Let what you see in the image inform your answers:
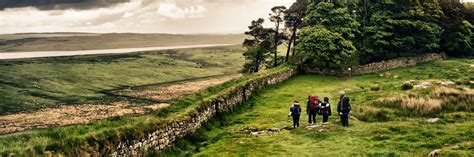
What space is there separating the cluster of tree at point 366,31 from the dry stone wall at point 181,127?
16733 millimetres

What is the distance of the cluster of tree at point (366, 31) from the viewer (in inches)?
2019

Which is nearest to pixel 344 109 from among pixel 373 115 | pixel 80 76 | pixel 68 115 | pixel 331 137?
pixel 331 137

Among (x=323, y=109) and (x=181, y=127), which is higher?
(x=323, y=109)

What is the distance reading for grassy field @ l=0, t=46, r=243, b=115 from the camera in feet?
224

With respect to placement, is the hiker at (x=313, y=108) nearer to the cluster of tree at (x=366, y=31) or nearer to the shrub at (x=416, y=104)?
the shrub at (x=416, y=104)

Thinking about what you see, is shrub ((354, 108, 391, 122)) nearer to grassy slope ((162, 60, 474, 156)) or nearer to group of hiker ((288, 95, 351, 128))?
grassy slope ((162, 60, 474, 156))

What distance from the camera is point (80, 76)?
328ft

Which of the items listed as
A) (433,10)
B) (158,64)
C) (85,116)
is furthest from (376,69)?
(158,64)

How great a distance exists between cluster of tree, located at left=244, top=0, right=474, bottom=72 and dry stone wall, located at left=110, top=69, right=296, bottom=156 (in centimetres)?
1673

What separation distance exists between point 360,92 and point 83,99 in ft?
158

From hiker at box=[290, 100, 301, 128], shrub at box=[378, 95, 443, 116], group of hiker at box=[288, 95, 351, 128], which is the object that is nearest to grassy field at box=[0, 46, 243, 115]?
hiker at box=[290, 100, 301, 128]

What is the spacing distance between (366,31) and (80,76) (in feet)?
227

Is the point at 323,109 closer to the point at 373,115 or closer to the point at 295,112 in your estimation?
the point at 295,112

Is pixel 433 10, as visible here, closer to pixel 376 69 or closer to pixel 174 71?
pixel 376 69
